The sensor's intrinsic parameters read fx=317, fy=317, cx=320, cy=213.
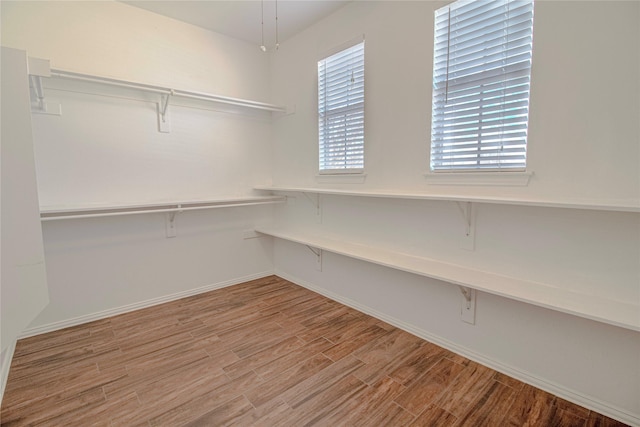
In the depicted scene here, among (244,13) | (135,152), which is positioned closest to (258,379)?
(135,152)

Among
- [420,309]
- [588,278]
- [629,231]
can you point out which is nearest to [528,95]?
[629,231]

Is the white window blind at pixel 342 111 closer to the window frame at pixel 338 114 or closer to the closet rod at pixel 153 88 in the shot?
the window frame at pixel 338 114

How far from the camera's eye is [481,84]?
1990 millimetres

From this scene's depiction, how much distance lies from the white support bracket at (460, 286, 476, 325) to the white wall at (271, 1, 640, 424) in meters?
0.04

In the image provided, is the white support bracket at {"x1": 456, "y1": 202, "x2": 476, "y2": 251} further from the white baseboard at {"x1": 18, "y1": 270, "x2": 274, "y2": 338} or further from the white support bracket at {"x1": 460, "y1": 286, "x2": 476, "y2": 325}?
the white baseboard at {"x1": 18, "y1": 270, "x2": 274, "y2": 338}

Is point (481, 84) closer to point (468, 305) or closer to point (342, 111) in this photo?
point (342, 111)

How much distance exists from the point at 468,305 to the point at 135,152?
9.85ft

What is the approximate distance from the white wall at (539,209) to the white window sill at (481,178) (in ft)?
0.11

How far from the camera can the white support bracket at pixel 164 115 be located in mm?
2934

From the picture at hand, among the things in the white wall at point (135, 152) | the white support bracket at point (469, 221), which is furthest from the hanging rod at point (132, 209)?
the white support bracket at point (469, 221)

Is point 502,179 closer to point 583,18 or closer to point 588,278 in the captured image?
point 588,278

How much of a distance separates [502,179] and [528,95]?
48 cm

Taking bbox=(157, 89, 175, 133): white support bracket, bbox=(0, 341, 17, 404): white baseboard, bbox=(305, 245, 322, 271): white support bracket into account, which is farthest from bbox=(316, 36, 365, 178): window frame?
bbox=(0, 341, 17, 404): white baseboard

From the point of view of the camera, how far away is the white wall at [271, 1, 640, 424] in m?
1.54
